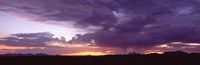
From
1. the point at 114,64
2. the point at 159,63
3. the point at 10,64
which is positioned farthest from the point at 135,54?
the point at 10,64

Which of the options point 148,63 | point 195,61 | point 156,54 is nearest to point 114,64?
point 148,63

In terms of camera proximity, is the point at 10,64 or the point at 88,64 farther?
the point at 88,64

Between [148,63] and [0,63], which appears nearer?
[0,63]

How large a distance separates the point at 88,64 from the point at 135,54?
33.1 metres

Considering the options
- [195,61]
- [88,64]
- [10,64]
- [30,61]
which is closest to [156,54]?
[195,61]

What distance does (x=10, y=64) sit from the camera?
75625 millimetres

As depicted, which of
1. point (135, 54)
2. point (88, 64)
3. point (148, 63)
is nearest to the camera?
point (88, 64)

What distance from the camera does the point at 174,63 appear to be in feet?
294

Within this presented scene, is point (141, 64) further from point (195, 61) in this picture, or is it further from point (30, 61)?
point (30, 61)

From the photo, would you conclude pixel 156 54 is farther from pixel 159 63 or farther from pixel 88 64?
pixel 88 64

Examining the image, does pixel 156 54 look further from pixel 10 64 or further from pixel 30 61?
pixel 10 64

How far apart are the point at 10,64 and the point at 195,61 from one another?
4745 centimetres

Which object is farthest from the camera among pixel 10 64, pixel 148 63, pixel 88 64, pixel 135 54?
pixel 135 54

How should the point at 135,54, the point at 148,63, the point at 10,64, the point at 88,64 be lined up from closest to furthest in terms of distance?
the point at 10,64 → the point at 88,64 → the point at 148,63 → the point at 135,54
